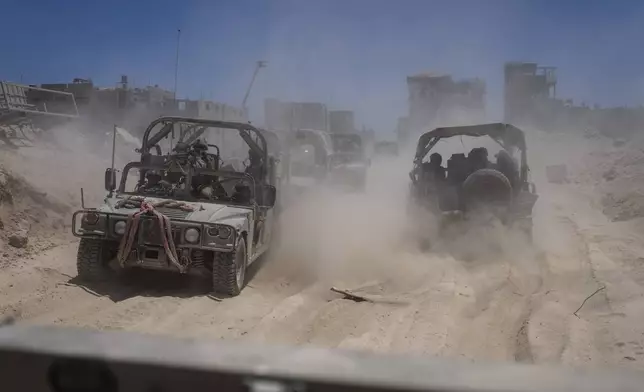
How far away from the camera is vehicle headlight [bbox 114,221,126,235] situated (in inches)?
277

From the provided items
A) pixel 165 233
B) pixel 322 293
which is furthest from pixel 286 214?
pixel 165 233

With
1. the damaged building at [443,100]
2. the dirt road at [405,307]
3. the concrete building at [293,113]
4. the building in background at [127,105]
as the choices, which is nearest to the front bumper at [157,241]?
the dirt road at [405,307]

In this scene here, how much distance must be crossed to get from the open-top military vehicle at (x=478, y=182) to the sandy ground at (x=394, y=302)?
685mm

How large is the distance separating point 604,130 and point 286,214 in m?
37.5

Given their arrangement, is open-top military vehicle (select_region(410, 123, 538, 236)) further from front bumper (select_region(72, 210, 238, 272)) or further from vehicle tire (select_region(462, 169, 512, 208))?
front bumper (select_region(72, 210, 238, 272))

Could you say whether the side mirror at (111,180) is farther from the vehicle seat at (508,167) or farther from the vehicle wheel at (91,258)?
the vehicle seat at (508,167)

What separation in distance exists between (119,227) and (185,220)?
76 cm

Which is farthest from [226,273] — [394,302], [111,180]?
[111,180]

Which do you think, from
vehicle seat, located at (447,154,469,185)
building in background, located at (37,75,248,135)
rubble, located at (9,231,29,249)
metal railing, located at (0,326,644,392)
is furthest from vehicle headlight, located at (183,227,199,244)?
building in background, located at (37,75,248,135)

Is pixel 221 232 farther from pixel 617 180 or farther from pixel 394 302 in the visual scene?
pixel 617 180

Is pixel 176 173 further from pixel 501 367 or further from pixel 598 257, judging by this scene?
pixel 501 367

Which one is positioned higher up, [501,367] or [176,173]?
[176,173]

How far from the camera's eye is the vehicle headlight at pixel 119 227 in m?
7.03

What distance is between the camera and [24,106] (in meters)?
17.0
